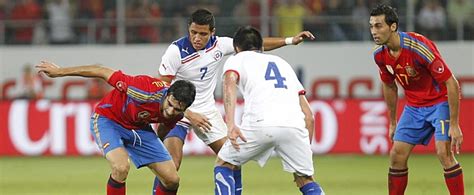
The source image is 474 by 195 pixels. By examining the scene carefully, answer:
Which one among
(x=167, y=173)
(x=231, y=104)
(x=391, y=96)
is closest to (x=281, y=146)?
(x=231, y=104)

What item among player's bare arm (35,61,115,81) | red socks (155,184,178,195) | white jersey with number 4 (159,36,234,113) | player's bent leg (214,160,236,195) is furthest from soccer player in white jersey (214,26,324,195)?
white jersey with number 4 (159,36,234,113)

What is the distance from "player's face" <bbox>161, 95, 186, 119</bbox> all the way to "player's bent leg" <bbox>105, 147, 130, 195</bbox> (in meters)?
0.66

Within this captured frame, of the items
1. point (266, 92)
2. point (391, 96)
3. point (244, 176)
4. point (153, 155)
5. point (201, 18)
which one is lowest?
point (244, 176)

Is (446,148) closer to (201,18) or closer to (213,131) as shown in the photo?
(213,131)

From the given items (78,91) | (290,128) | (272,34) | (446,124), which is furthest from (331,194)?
(78,91)

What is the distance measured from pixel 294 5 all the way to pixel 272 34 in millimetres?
880

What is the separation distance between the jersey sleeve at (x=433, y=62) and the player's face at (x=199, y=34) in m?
2.01

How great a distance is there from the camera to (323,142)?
1931 cm

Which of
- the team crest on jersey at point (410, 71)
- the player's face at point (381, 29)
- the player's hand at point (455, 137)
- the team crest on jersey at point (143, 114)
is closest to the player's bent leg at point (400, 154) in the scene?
the player's hand at point (455, 137)

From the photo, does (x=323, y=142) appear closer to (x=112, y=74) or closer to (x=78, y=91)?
(x=78, y=91)

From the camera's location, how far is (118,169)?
970cm

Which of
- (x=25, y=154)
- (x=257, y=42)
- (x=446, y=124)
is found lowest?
(x=25, y=154)

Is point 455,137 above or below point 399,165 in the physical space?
above

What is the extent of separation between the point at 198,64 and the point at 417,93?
2.13m
